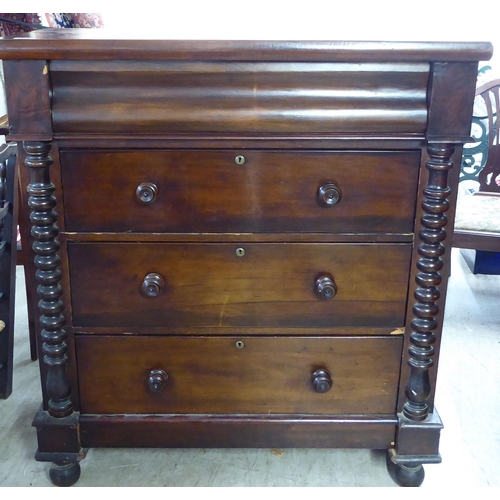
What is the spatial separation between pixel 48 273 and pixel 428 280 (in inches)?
31.9

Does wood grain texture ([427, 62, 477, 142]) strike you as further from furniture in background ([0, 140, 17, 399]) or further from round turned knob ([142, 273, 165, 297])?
furniture in background ([0, 140, 17, 399])

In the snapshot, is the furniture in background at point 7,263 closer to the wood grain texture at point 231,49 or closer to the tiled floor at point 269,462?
the tiled floor at point 269,462

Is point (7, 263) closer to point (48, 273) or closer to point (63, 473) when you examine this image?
point (48, 273)

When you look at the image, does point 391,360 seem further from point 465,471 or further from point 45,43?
point 45,43

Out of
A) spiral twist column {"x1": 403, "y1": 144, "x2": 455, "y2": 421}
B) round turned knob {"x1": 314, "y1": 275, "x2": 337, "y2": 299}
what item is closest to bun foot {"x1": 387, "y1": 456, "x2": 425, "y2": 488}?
spiral twist column {"x1": 403, "y1": 144, "x2": 455, "y2": 421}

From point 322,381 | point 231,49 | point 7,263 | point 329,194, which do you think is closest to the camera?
point 231,49

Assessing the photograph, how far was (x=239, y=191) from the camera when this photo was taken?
3.98ft

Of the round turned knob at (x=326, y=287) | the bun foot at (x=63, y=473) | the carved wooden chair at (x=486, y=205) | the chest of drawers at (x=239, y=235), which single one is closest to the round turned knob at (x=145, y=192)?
the chest of drawers at (x=239, y=235)

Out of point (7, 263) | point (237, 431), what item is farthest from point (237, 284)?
point (7, 263)

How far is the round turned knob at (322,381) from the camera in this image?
133 centimetres

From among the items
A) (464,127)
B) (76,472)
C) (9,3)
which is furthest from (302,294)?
(9,3)

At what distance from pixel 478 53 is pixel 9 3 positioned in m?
1.60

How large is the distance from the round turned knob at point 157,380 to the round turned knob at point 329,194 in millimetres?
548

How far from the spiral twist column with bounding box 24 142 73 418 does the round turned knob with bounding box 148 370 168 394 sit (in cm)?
19
